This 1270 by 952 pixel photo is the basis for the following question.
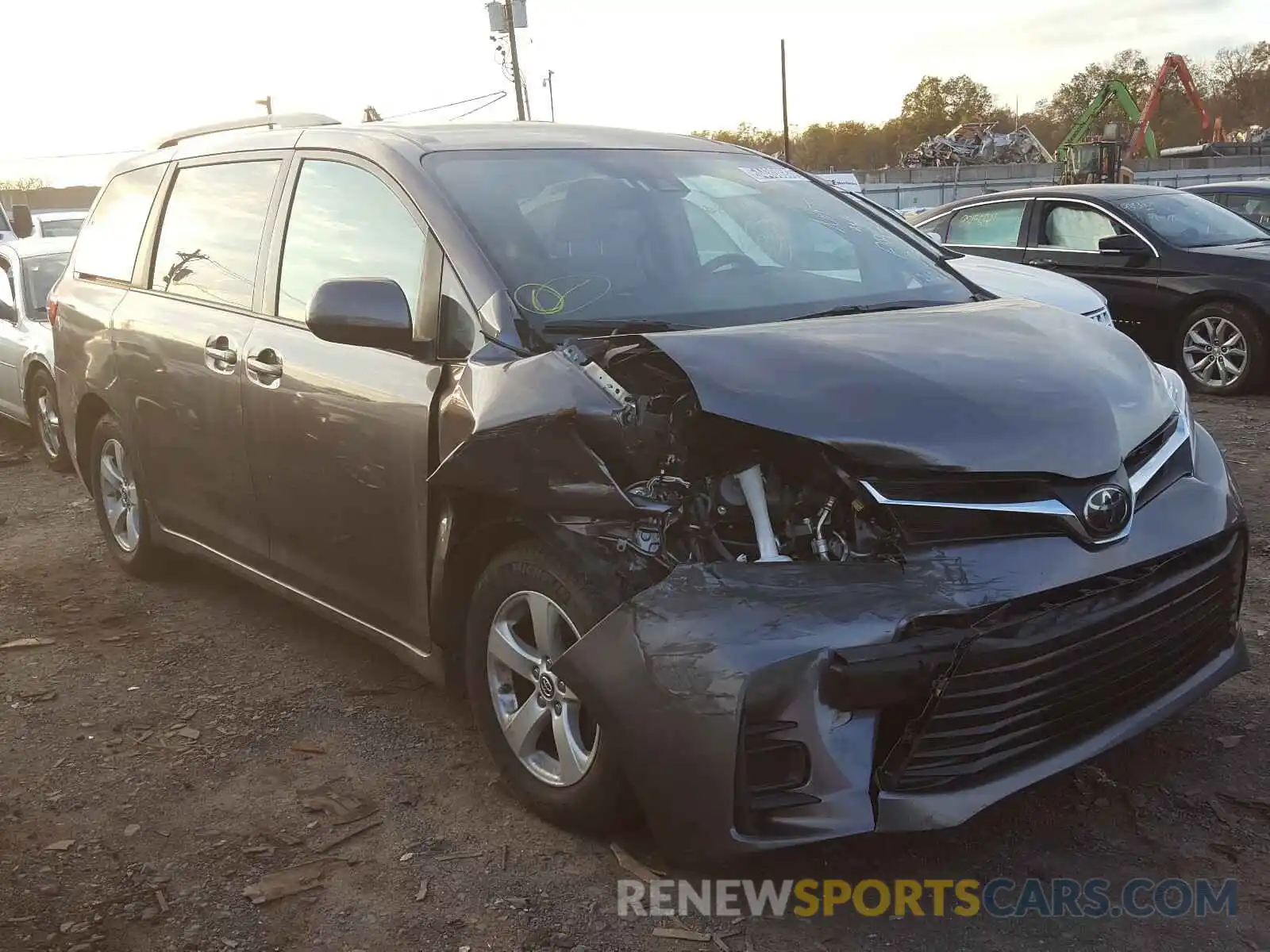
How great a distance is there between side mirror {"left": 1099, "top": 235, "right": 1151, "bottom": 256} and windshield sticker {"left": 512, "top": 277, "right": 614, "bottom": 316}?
6.87 metres

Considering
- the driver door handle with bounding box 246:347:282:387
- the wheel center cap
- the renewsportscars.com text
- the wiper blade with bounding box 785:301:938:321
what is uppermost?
Result: the wiper blade with bounding box 785:301:938:321

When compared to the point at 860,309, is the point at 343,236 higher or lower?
higher

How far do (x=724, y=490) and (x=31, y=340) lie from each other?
25.0 feet

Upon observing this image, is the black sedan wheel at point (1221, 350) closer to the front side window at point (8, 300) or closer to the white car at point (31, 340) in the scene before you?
the white car at point (31, 340)

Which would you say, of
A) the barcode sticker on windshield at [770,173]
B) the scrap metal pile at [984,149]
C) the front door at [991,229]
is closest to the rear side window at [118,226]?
the barcode sticker on windshield at [770,173]

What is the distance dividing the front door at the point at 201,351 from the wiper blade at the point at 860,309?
1.84 meters

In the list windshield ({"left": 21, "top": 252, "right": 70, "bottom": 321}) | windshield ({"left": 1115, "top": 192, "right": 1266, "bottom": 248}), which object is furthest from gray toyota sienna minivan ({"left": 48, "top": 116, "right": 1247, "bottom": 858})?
windshield ({"left": 1115, "top": 192, "right": 1266, "bottom": 248})

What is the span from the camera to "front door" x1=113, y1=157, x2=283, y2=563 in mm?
4129

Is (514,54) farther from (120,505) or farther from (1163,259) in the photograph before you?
(120,505)

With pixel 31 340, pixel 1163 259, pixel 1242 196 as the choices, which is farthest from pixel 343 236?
pixel 1242 196

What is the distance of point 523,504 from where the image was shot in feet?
9.53

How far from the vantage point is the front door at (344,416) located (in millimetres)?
3365

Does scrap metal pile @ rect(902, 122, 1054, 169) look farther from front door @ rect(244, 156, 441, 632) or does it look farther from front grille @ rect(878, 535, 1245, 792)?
front grille @ rect(878, 535, 1245, 792)

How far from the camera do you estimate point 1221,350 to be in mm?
8906
